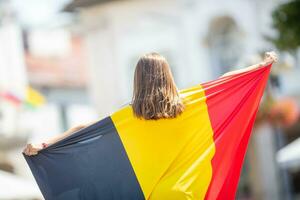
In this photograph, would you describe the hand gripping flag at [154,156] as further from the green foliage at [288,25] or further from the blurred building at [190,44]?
the blurred building at [190,44]

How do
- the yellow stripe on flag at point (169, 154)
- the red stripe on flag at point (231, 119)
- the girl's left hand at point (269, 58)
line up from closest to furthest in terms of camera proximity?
1. the yellow stripe on flag at point (169, 154)
2. the red stripe on flag at point (231, 119)
3. the girl's left hand at point (269, 58)

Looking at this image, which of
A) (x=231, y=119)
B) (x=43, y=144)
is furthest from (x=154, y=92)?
(x=43, y=144)

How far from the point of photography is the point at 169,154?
4.54 meters

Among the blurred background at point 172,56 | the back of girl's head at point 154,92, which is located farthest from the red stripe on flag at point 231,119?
the blurred background at point 172,56

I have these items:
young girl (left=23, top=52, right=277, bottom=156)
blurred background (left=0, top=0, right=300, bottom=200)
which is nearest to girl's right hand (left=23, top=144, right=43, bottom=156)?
young girl (left=23, top=52, right=277, bottom=156)

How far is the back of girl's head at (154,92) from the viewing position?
4543mm

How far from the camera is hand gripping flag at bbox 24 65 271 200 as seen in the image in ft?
14.9

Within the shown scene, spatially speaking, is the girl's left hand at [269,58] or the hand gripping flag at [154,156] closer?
the hand gripping flag at [154,156]

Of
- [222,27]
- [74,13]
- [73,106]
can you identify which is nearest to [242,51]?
[222,27]

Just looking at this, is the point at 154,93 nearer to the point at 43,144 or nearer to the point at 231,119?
the point at 231,119

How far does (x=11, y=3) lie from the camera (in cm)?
2289

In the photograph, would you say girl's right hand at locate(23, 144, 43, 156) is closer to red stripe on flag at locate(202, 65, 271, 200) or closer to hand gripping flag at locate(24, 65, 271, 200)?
hand gripping flag at locate(24, 65, 271, 200)

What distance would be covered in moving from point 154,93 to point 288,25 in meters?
6.09

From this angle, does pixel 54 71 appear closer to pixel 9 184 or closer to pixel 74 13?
pixel 74 13
